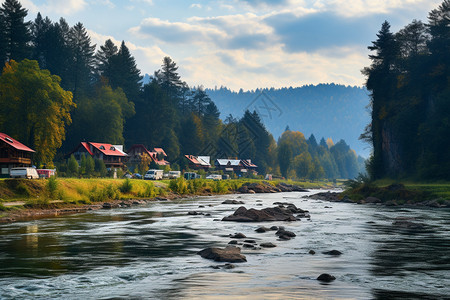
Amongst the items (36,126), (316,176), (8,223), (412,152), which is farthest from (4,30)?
(316,176)

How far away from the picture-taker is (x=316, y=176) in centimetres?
19925

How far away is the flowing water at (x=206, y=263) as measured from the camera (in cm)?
1662

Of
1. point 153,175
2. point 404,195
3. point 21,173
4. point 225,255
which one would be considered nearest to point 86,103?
point 153,175

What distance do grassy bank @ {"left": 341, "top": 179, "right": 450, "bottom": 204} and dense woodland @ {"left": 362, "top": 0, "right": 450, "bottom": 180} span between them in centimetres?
650

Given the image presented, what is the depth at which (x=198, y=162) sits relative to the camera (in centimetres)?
15862

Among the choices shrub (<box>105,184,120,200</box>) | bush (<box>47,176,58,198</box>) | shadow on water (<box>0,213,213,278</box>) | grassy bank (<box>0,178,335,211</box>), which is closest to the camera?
shadow on water (<box>0,213,213,278</box>)

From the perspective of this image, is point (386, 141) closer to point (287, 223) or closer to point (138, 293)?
point (287, 223)

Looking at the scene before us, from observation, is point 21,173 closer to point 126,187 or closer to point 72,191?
point 72,191

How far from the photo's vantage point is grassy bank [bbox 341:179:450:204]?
65312 mm

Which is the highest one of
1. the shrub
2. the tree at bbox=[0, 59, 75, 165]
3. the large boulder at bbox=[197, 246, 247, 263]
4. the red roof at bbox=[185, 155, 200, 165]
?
the tree at bbox=[0, 59, 75, 165]

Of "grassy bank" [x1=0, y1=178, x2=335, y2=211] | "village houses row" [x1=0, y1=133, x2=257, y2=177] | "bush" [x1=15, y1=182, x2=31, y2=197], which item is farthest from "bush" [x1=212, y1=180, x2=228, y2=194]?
"bush" [x1=15, y1=182, x2=31, y2=197]

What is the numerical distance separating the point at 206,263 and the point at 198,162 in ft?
450

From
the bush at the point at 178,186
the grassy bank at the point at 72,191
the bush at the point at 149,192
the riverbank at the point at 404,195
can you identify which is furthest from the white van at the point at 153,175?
the riverbank at the point at 404,195

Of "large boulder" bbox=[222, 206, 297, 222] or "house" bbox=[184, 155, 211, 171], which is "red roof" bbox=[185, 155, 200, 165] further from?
"large boulder" bbox=[222, 206, 297, 222]
